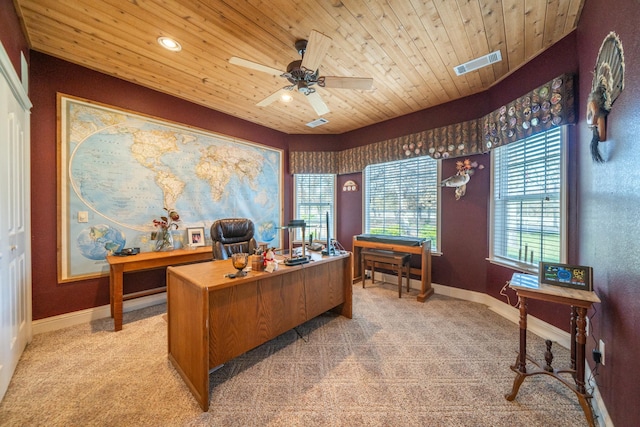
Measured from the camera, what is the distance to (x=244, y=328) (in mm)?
1808

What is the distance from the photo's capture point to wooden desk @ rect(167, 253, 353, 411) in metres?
1.52

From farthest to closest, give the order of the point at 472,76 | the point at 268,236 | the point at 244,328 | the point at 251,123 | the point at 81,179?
the point at 268,236 < the point at 251,123 < the point at 472,76 < the point at 81,179 < the point at 244,328

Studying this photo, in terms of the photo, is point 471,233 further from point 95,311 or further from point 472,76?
point 95,311

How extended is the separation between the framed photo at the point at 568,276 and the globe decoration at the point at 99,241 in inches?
162

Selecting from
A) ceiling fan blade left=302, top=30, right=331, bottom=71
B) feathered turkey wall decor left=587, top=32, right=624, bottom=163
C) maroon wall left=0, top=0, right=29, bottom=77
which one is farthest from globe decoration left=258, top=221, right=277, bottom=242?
feathered turkey wall decor left=587, top=32, right=624, bottom=163

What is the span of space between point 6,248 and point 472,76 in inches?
180

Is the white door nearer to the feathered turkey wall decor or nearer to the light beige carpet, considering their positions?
the light beige carpet

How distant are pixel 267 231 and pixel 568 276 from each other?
390 cm

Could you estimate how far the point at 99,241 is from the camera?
8.92 feet

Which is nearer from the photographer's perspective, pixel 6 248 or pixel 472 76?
pixel 6 248

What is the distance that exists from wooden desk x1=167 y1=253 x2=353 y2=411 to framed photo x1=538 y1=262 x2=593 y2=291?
1704 mm

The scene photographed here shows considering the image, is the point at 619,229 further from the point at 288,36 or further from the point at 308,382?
the point at 288,36

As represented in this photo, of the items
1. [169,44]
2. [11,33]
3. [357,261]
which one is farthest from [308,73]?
[357,261]

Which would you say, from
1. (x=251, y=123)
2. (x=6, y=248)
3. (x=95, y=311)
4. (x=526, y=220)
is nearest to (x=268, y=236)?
(x=251, y=123)
